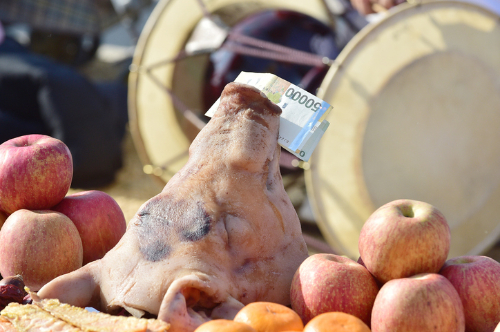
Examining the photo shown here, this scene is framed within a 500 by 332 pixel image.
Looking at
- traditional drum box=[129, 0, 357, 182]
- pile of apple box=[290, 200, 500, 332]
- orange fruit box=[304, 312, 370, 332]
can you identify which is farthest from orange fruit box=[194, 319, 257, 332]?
traditional drum box=[129, 0, 357, 182]

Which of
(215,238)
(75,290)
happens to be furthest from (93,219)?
(215,238)

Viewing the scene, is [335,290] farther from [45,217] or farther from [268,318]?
[45,217]

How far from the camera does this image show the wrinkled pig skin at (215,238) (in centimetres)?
101

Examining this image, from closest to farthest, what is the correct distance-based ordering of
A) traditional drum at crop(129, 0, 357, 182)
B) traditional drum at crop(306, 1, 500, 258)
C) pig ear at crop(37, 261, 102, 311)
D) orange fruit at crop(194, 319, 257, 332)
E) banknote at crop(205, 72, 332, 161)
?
1. orange fruit at crop(194, 319, 257, 332)
2. pig ear at crop(37, 261, 102, 311)
3. banknote at crop(205, 72, 332, 161)
4. traditional drum at crop(306, 1, 500, 258)
5. traditional drum at crop(129, 0, 357, 182)

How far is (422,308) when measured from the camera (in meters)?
0.90

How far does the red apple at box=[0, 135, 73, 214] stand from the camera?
127 centimetres

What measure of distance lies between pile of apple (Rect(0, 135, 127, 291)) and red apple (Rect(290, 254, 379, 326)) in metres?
0.62

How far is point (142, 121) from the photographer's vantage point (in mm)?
3342

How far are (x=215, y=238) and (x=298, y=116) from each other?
389 millimetres

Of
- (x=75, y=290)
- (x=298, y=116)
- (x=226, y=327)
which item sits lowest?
(x=75, y=290)

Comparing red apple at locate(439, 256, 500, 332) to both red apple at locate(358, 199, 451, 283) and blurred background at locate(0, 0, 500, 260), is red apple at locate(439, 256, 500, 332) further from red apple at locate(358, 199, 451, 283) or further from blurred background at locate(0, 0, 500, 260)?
blurred background at locate(0, 0, 500, 260)

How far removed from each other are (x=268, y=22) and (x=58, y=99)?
65.1 inches

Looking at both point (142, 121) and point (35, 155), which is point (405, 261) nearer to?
point (35, 155)

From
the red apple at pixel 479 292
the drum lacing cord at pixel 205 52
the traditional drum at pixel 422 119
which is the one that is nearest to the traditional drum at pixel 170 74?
the drum lacing cord at pixel 205 52
